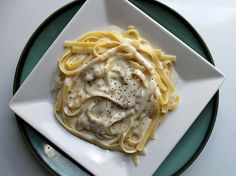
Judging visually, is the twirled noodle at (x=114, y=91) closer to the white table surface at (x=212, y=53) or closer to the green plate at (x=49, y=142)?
Result: the green plate at (x=49, y=142)

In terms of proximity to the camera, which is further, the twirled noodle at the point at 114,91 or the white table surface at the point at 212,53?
the white table surface at the point at 212,53

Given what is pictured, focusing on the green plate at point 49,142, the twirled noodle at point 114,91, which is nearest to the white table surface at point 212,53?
the green plate at point 49,142

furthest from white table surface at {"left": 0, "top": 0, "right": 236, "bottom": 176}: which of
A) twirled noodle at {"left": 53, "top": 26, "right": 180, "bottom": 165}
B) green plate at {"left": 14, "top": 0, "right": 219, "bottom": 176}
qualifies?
twirled noodle at {"left": 53, "top": 26, "right": 180, "bottom": 165}

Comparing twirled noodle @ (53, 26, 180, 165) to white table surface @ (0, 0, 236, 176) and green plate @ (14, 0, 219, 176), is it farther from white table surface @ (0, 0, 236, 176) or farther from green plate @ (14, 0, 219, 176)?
white table surface @ (0, 0, 236, 176)

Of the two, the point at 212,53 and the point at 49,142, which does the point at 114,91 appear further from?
the point at 212,53

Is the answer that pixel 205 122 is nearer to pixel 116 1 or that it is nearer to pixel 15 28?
pixel 116 1

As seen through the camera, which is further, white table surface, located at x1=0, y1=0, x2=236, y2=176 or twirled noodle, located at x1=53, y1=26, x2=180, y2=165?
white table surface, located at x1=0, y1=0, x2=236, y2=176
